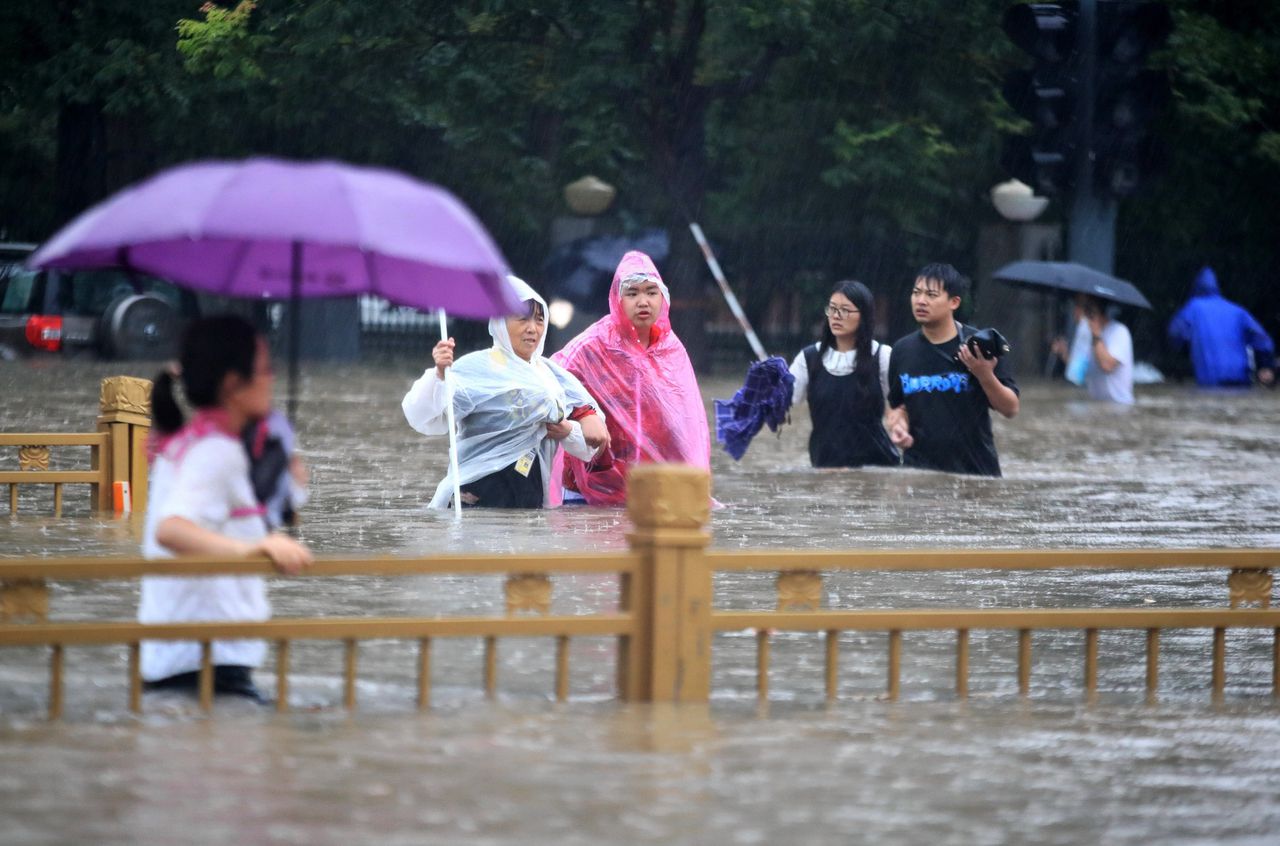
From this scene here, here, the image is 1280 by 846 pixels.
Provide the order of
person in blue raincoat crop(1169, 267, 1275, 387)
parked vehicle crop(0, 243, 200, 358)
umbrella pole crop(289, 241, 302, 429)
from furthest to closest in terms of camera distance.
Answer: parked vehicle crop(0, 243, 200, 358) → person in blue raincoat crop(1169, 267, 1275, 387) → umbrella pole crop(289, 241, 302, 429)

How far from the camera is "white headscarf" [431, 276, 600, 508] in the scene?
41.4 ft

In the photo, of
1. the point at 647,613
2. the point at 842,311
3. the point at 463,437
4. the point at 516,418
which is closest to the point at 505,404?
the point at 516,418

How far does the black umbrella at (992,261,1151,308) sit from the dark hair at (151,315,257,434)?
11.7 m

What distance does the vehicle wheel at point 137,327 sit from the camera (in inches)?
1230

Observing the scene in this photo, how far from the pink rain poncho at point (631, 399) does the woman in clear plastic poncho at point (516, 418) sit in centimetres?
35

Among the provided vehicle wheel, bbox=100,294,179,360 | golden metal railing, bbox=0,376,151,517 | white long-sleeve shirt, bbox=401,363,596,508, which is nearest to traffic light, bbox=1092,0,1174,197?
white long-sleeve shirt, bbox=401,363,596,508

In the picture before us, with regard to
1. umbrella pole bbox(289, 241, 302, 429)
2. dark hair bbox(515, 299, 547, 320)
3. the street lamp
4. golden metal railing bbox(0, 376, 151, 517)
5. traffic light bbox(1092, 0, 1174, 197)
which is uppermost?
the street lamp

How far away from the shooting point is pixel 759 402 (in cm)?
1445

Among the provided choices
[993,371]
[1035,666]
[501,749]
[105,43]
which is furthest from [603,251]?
[501,749]

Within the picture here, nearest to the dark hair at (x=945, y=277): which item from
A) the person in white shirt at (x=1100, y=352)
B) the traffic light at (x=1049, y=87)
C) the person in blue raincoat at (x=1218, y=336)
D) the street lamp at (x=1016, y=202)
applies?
the traffic light at (x=1049, y=87)

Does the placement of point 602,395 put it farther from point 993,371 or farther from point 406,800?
point 406,800

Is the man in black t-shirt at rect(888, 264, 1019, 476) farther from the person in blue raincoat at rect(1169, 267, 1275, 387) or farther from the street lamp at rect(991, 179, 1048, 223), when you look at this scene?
the street lamp at rect(991, 179, 1048, 223)

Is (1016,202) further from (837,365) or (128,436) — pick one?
(128,436)

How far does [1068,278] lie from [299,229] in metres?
12.3
